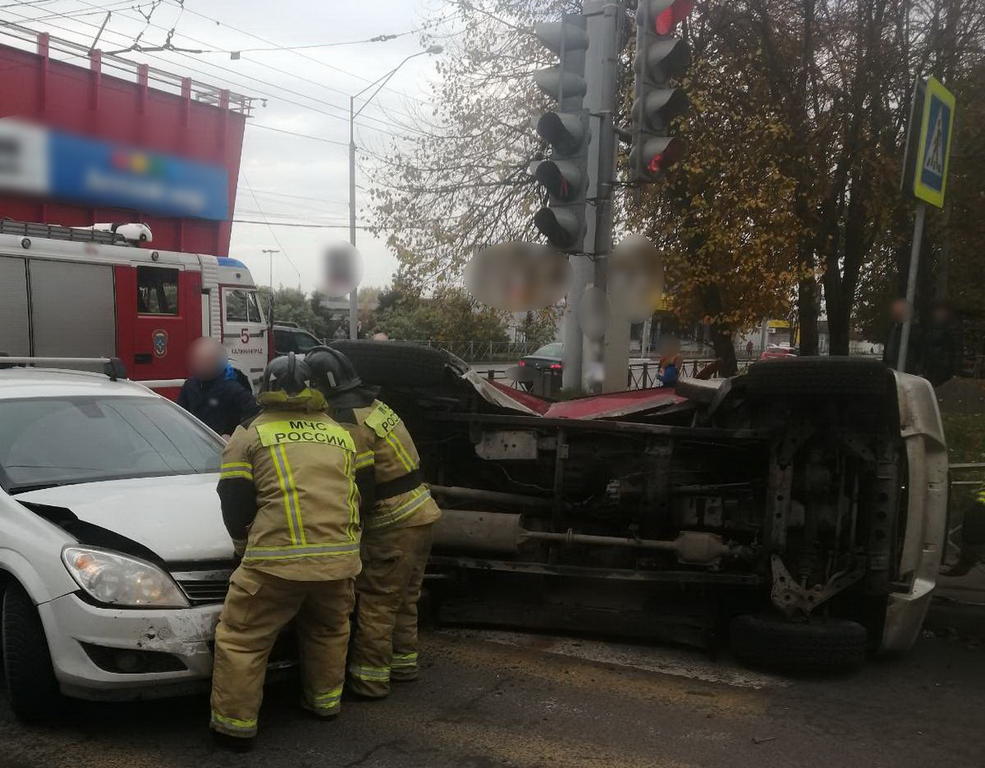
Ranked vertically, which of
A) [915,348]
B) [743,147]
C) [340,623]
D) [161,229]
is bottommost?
[340,623]

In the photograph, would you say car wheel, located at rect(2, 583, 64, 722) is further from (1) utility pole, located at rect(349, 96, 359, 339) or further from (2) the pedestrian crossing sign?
(1) utility pole, located at rect(349, 96, 359, 339)

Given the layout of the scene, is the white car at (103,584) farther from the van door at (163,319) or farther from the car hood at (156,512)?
the van door at (163,319)

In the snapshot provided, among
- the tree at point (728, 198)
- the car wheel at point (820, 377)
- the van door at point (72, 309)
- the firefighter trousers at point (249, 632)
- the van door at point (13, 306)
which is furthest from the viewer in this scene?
the tree at point (728, 198)

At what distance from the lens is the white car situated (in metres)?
3.64

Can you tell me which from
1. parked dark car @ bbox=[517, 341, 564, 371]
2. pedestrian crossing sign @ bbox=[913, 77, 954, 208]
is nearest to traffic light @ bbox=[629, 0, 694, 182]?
pedestrian crossing sign @ bbox=[913, 77, 954, 208]

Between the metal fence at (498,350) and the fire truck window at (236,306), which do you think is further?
the metal fence at (498,350)

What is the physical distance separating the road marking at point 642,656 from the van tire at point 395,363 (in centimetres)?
138

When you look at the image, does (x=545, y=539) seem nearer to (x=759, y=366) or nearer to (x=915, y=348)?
(x=759, y=366)

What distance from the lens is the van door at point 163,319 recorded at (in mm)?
13641

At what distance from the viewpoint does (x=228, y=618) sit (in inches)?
142

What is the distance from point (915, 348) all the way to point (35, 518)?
21.8 ft

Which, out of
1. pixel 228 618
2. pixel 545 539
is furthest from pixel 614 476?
pixel 228 618

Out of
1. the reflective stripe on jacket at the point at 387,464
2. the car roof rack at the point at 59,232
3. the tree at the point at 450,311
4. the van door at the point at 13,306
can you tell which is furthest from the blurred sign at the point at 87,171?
the reflective stripe on jacket at the point at 387,464

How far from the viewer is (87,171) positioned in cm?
1036
